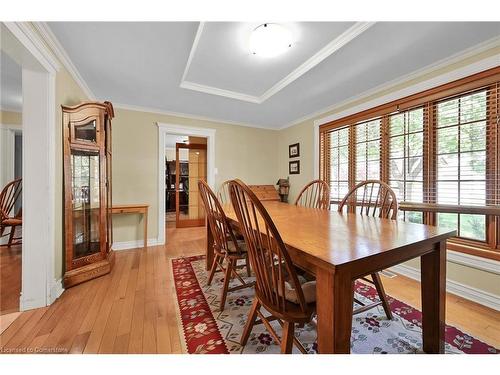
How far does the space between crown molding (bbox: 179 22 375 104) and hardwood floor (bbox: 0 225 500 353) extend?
2.17 metres

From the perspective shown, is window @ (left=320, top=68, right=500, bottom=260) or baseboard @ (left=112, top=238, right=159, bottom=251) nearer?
window @ (left=320, top=68, right=500, bottom=260)

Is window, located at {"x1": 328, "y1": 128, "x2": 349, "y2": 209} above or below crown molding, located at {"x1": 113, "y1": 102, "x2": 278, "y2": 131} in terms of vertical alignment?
below

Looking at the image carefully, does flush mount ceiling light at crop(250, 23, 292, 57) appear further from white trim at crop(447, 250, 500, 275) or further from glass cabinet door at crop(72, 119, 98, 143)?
white trim at crop(447, 250, 500, 275)

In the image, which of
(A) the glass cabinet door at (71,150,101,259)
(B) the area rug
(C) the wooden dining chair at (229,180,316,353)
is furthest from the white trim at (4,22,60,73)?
(B) the area rug

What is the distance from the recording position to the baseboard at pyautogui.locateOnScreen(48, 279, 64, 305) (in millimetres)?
1756

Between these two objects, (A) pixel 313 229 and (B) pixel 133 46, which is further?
(B) pixel 133 46

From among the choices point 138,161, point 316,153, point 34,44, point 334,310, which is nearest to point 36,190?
point 34,44

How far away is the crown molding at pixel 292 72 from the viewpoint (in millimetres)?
1644

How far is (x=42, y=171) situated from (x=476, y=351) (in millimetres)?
3195
